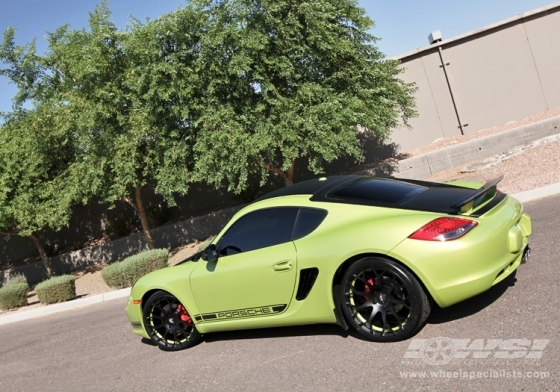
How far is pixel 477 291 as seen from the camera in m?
4.40

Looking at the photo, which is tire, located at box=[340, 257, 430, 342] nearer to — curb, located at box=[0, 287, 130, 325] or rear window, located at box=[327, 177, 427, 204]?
rear window, located at box=[327, 177, 427, 204]

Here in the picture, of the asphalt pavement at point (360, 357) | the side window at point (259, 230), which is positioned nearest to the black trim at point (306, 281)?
the side window at point (259, 230)

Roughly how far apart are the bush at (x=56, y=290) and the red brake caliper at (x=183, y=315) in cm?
742

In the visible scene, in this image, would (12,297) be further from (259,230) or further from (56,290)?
(259,230)

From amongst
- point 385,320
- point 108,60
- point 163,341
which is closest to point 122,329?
point 163,341

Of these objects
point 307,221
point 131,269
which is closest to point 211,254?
point 307,221

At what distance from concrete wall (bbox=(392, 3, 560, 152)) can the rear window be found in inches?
665

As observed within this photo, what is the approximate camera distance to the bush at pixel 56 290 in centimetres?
1230

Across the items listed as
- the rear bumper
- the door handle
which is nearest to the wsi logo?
the rear bumper

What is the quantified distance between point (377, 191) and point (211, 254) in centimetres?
178

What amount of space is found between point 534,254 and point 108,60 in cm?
1292

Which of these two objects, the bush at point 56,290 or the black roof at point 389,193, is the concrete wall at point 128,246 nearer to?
the bush at point 56,290

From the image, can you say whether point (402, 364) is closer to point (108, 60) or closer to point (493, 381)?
point (493, 381)

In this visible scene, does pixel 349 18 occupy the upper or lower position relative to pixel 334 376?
upper
